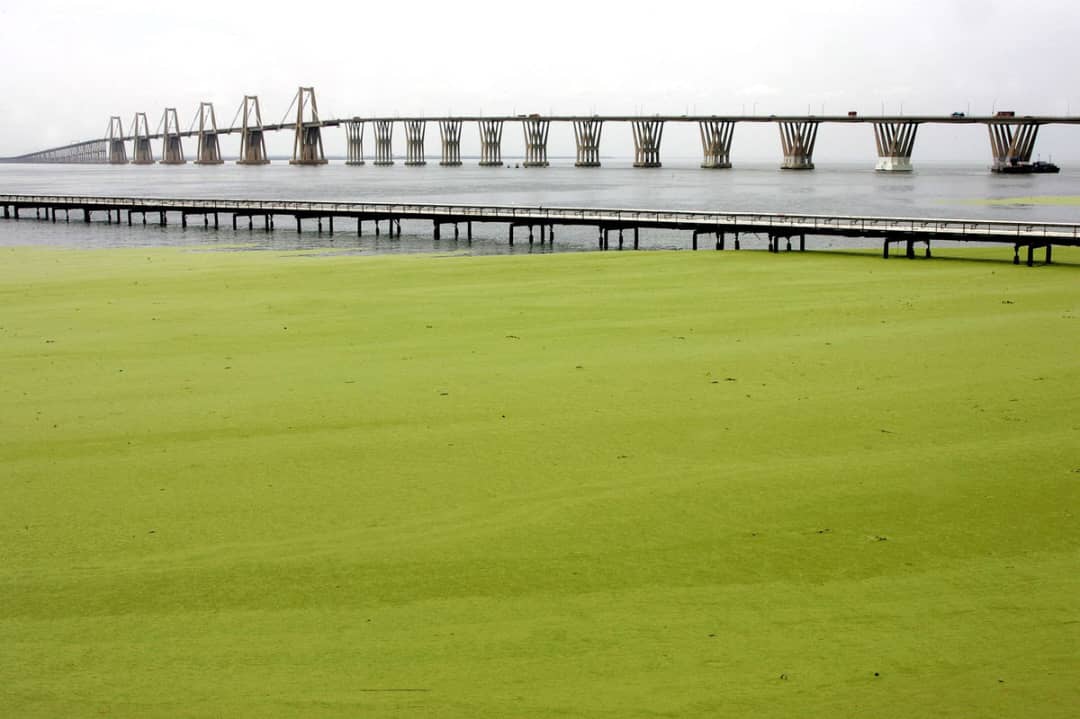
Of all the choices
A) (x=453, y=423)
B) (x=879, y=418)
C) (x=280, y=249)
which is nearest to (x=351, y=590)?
(x=453, y=423)

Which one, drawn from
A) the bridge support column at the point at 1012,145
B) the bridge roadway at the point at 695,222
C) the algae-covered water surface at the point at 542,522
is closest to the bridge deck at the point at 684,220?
the bridge roadway at the point at 695,222

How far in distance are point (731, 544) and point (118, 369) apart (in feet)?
40.4

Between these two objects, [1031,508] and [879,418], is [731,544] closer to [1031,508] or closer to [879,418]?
[1031,508]

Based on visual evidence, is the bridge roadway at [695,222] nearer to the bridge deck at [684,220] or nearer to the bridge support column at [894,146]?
the bridge deck at [684,220]

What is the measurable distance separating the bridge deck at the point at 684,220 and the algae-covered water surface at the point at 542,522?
17.0 metres

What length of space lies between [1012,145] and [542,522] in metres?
173

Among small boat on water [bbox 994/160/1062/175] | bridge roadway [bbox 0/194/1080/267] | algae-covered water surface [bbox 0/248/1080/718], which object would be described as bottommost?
small boat on water [bbox 994/160/1062/175]

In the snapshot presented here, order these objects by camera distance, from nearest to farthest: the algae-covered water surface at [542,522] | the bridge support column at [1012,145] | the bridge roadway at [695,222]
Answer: the algae-covered water surface at [542,522] → the bridge roadway at [695,222] → the bridge support column at [1012,145]

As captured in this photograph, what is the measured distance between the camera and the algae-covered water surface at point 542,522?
7742 millimetres

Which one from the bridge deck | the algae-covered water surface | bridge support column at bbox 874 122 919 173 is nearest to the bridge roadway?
the bridge deck

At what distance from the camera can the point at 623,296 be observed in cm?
2922

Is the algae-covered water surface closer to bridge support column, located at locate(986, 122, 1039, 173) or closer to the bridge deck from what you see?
the bridge deck

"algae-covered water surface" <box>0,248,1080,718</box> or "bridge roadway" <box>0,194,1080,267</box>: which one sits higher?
"algae-covered water surface" <box>0,248,1080,718</box>

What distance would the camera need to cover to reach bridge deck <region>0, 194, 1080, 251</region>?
1533 inches
